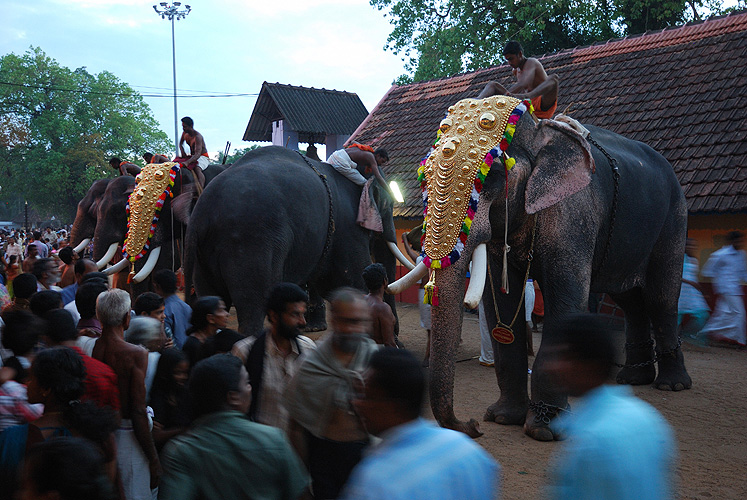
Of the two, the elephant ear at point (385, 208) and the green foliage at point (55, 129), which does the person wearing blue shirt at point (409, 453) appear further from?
the green foliage at point (55, 129)

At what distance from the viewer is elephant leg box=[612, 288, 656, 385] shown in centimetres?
733

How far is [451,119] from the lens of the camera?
539 centimetres

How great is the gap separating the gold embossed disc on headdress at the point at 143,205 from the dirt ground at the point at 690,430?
12.1 ft

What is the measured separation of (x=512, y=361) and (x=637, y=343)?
8.02 feet

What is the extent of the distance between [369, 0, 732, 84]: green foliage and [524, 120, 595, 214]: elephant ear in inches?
627

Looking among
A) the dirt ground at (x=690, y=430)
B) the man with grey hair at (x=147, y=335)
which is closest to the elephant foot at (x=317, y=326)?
the dirt ground at (x=690, y=430)

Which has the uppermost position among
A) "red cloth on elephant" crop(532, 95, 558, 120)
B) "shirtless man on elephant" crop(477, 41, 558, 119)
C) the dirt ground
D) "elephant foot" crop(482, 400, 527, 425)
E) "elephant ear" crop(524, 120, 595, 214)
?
"shirtless man on elephant" crop(477, 41, 558, 119)

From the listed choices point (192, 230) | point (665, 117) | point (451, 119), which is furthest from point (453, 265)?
point (665, 117)

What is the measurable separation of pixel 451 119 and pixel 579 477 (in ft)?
12.3

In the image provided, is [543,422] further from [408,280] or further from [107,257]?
[107,257]

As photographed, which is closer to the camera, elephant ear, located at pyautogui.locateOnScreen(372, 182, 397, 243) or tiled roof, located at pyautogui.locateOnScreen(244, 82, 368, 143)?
elephant ear, located at pyautogui.locateOnScreen(372, 182, 397, 243)

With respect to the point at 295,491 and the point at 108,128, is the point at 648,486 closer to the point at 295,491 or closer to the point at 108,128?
the point at 295,491

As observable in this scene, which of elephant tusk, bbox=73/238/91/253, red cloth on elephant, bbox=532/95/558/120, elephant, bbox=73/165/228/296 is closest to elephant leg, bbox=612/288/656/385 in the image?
red cloth on elephant, bbox=532/95/558/120

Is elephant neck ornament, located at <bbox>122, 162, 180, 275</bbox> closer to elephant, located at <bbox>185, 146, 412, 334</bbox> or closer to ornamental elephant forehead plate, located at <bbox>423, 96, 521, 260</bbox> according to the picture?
elephant, located at <bbox>185, 146, 412, 334</bbox>
